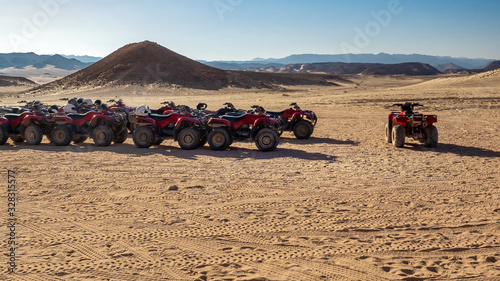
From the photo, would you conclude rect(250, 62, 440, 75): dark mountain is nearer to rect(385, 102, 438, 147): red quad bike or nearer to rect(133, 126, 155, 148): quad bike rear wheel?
rect(385, 102, 438, 147): red quad bike

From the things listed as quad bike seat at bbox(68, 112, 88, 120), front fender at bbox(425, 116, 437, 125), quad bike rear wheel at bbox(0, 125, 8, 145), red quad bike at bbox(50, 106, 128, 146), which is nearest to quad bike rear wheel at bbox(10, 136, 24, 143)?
quad bike rear wheel at bbox(0, 125, 8, 145)

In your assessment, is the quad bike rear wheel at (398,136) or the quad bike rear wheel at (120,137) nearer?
the quad bike rear wheel at (398,136)

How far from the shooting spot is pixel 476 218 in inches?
262

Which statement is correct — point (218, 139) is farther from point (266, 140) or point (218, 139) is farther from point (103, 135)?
point (103, 135)

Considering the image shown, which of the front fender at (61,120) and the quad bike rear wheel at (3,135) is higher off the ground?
the front fender at (61,120)

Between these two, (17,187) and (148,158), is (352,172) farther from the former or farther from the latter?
(17,187)

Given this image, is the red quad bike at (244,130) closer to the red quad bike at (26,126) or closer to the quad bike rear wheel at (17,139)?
the red quad bike at (26,126)

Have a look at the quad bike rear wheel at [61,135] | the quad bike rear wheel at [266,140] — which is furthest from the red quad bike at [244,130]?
the quad bike rear wheel at [61,135]

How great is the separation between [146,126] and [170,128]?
69 cm

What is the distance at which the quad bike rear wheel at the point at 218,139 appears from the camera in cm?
1229

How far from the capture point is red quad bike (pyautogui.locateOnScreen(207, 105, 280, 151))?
12.2 metres

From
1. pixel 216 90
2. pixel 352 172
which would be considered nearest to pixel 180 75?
pixel 216 90

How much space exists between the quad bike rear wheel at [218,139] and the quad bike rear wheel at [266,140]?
870 millimetres

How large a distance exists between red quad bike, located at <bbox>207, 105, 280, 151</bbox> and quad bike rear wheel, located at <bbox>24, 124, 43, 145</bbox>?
17.0 feet
